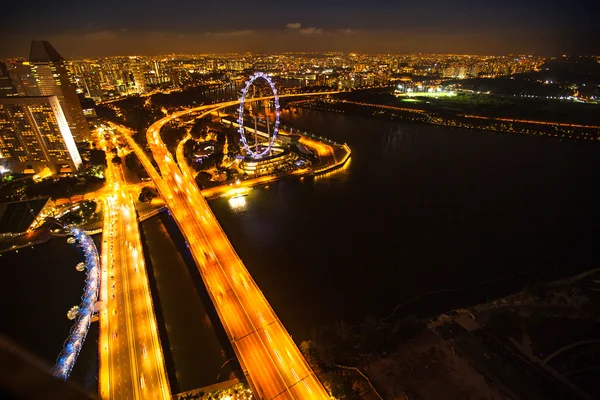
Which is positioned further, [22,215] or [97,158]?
[97,158]

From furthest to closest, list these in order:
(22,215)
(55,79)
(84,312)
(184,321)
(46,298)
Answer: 1. (55,79)
2. (22,215)
3. (46,298)
4. (184,321)
5. (84,312)

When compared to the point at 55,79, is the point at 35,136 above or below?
below

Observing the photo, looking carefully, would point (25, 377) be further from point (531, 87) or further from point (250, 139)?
point (531, 87)

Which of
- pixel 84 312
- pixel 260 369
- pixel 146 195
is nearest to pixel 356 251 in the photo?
pixel 260 369

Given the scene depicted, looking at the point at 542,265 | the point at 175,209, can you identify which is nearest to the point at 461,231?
the point at 542,265

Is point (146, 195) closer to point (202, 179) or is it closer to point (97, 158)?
point (202, 179)

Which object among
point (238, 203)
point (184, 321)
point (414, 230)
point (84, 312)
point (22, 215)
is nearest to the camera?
point (84, 312)

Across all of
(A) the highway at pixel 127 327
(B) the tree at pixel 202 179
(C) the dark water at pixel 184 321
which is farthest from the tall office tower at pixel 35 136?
(C) the dark water at pixel 184 321

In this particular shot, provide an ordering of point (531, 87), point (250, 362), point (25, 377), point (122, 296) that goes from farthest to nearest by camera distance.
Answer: point (531, 87)
point (122, 296)
point (250, 362)
point (25, 377)
